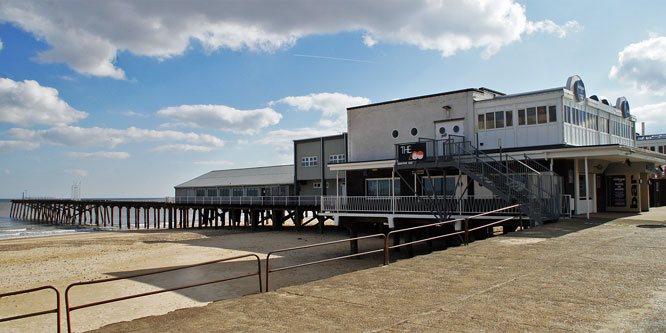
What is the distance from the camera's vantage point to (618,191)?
21828 millimetres

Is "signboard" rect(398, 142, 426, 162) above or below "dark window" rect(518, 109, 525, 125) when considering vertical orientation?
below

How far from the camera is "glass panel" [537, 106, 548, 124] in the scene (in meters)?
20.0

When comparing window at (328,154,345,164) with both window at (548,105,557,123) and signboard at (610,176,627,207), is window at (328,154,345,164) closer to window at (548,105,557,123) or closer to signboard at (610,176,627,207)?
window at (548,105,557,123)

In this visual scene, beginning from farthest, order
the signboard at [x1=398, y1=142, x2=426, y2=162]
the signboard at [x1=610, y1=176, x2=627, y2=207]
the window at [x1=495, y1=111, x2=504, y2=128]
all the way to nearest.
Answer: the signboard at [x1=610, y1=176, x2=627, y2=207], the window at [x1=495, y1=111, x2=504, y2=128], the signboard at [x1=398, y1=142, x2=426, y2=162]

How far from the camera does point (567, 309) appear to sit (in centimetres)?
584

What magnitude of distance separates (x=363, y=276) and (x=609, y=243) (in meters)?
6.55

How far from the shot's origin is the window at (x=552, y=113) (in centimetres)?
1977

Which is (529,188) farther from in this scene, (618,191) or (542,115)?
(618,191)

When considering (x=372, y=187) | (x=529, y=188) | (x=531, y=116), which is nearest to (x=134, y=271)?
(x=372, y=187)

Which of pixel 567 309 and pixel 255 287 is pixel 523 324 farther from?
pixel 255 287

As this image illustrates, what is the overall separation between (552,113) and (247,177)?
35.0 metres

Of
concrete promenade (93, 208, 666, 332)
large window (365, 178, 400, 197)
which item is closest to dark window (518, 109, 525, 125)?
large window (365, 178, 400, 197)

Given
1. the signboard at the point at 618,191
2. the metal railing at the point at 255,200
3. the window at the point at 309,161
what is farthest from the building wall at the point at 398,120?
the window at the point at 309,161

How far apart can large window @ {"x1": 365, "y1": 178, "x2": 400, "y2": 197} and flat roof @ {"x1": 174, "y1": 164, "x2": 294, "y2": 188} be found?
16917 mm
